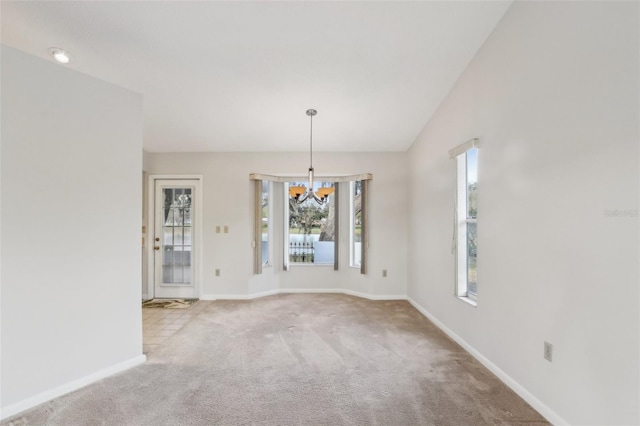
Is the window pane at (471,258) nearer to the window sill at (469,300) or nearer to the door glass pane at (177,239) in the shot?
the window sill at (469,300)

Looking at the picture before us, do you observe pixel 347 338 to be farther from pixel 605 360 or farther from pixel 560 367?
pixel 605 360

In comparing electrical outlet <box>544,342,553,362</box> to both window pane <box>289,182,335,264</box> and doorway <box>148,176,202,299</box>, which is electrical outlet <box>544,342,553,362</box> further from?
doorway <box>148,176,202,299</box>

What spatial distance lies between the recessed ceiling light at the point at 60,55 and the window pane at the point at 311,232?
3472 millimetres

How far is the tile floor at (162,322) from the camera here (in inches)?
123

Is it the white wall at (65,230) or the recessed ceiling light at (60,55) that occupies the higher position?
the recessed ceiling light at (60,55)

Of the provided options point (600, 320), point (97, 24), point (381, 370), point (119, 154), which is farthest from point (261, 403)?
point (97, 24)

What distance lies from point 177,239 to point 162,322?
1572 mm

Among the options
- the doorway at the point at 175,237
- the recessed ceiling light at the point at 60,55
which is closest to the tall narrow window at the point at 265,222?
the doorway at the point at 175,237

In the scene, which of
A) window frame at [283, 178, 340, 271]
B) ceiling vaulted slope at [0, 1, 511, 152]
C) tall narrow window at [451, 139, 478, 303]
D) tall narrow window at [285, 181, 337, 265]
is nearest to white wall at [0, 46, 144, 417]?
ceiling vaulted slope at [0, 1, 511, 152]

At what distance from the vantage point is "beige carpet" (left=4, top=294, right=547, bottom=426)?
6.24 ft

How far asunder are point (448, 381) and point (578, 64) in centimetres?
230

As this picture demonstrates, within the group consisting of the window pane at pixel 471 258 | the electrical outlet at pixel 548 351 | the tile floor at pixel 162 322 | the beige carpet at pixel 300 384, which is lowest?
the tile floor at pixel 162 322

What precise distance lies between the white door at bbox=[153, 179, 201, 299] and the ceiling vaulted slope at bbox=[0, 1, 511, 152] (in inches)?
49.4

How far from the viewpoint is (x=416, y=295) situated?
4316 millimetres
